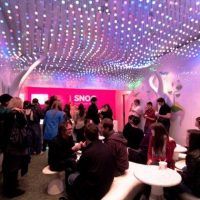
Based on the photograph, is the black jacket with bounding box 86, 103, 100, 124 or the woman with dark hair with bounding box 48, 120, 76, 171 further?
the black jacket with bounding box 86, 103, 100, 124

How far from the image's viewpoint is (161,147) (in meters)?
3.37

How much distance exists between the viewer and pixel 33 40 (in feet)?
17.5

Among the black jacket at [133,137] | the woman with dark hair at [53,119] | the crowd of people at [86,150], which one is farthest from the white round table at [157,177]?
the woman with dark hair at [53,119]

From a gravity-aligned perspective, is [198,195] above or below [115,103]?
below

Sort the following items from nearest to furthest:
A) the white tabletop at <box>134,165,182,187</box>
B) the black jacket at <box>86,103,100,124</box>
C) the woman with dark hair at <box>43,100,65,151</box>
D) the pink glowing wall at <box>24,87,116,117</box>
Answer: the white tabletop at <box>134,165,182,187</box> → the woman with dark hair at <box>43,100,65,151</box> → the black jacket at <box>86,103,100,124</box> → the pink glowing wall at <box>24,87,116,117</box>

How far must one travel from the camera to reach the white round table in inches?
97.0

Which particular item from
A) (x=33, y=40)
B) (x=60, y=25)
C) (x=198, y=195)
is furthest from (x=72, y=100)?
(x=198, y=195)

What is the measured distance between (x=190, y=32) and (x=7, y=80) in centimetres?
485

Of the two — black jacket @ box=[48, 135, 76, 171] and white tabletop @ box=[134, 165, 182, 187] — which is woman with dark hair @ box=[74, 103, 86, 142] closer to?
black jacket @ box=[48, 135, 76, 171]

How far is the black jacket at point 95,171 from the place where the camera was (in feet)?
8.63

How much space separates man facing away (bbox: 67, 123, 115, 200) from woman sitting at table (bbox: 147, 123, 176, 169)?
0.87m

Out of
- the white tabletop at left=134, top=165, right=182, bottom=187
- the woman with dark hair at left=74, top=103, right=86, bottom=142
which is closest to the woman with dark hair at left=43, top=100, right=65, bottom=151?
the woman with dark hair at left=74, top=103, right=86, bottom=142

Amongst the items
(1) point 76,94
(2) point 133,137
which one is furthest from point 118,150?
(1) point 76,94

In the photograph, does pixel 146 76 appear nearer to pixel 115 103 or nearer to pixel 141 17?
pixel 115 103
